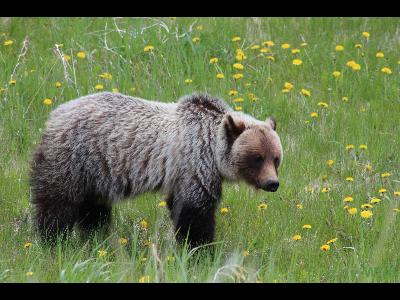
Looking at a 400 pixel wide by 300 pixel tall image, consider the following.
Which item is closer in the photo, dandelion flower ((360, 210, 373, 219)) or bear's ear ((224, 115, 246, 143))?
bear's ear ((224, 115, 246, 143))

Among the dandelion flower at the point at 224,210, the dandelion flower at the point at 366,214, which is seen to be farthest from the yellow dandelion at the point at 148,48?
the dandelion flower at the point at 366,214

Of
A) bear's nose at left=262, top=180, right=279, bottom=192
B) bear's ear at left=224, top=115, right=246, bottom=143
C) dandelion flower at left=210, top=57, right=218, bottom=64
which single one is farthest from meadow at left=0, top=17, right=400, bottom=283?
bear's ear at left=224, top=115, right=246, bottom=143

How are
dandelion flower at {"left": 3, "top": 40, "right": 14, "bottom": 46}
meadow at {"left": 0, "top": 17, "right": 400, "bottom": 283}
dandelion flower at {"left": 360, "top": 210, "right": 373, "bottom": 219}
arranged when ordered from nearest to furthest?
meadow at {"left": 0, "top": 17, "right": 400, "bottom": 283} < dandelion flower at {"left": 360, "top": 210, "right": 373, "bottom": 219} < dandelion flower at {"left": 3, "top": 40, "right": 14, "bottom": 46}

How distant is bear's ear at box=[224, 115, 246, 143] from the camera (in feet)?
22.8

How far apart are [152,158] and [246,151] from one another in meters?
0.84

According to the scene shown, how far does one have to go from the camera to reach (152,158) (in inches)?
282

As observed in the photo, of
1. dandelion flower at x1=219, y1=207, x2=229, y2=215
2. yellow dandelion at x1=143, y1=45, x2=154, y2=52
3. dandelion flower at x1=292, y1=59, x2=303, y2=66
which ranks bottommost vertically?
dandelion flower at x1=219, y1=207, x2=229, y2=215

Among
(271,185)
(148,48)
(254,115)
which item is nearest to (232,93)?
(254,115)

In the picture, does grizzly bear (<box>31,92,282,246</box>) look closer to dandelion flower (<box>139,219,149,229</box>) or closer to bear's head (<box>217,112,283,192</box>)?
bear's head (<box>217,112,283,192</box>)

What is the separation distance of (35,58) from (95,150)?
3.81 metres

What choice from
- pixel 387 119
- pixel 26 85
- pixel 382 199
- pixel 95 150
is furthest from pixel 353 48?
pixel 95 150

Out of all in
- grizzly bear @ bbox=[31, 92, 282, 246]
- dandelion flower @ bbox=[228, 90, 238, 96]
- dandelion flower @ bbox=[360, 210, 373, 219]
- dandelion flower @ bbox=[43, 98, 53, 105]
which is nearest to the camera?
grizzly bear @ bbox=[31, 92, 282, 246]
